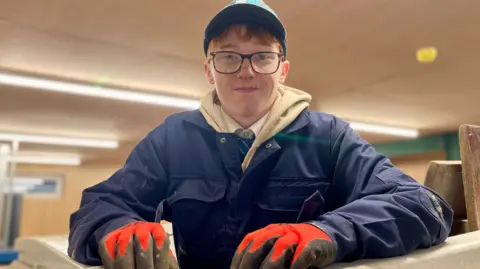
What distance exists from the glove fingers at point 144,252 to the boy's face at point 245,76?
0.38 meters

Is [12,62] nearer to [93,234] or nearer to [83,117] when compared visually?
[83,117]

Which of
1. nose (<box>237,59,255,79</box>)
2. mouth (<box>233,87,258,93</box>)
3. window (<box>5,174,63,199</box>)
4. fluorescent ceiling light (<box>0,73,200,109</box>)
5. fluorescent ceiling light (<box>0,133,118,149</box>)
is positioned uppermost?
fluorescent ceiling light (<box>0,73,200,109</box>)

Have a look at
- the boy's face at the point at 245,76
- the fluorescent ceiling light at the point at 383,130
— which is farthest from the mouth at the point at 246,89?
the fluorescent ceiling light at the point at 383,130

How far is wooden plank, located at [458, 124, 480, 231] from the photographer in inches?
33.7

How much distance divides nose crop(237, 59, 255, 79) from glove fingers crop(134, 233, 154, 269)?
0.38m

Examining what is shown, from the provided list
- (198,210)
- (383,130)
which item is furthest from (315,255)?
(383,130)

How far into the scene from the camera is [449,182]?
0.93 metres

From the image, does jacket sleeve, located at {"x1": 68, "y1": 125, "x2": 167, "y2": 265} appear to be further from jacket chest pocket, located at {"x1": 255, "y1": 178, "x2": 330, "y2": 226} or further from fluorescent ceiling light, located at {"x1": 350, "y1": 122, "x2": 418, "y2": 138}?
fluorescent ceiling light, located at {"x1": 350, "y1": 122, "x2": 418, "y2": 138}

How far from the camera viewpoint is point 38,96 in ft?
11.8

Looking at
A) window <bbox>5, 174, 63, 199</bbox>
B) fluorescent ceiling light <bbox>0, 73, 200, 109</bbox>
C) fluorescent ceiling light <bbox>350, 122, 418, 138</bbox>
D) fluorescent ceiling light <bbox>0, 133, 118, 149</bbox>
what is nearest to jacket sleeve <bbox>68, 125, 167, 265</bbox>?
fluorescent ceiling light <bbox>0, 73, 200, 109</bbox>

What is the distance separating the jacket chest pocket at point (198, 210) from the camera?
73cm

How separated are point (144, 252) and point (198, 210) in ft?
0.91

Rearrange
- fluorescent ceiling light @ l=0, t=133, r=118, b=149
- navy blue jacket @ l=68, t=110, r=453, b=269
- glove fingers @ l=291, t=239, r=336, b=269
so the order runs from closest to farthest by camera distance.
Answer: glove fingers @ l=291, t=239, r=336, b=269, navy blue jacket @ l=68, t=110, r=453, b=269, fluorescent ceiling light @ l=0, t=133, r=118, b=149

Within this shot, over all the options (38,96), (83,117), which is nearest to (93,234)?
(38,96)
